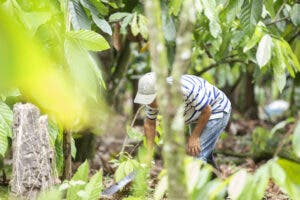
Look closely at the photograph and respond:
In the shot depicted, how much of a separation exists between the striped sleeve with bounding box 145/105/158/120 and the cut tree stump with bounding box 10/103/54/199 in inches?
54.4

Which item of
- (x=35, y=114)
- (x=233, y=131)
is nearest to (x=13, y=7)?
(x=35, y=114)

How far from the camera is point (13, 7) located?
254cm

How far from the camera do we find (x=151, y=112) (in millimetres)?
4203

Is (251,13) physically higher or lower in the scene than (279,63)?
higher

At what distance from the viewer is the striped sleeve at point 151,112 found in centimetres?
415

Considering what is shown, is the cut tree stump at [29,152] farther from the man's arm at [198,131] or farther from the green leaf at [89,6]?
the man's arm at [198,131]

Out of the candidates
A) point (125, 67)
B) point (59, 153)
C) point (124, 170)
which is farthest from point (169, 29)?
point (125, 67)

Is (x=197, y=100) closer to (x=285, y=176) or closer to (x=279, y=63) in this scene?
(x=279, y=63)

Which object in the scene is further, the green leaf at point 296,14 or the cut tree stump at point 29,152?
the green leaf at point 296,14

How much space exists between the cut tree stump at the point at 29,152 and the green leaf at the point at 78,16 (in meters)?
0.76

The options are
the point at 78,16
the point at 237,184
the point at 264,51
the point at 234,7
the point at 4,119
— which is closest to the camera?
the point at 237,184

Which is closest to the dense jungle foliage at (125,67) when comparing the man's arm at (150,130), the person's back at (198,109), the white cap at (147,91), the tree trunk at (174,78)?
the tree trunk at (174,78)

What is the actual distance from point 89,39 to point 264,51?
1.35 meters

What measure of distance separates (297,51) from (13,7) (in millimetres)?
3840
